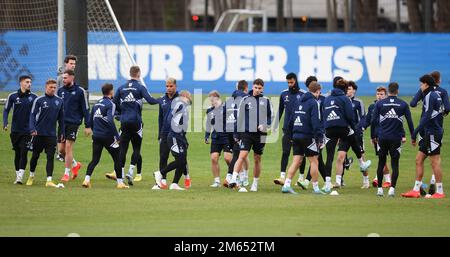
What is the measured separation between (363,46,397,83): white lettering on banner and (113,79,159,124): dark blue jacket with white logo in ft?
57.9

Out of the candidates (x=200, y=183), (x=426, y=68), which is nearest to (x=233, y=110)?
(x=200, y=183)

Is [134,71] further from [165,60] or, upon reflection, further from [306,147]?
[165,60]

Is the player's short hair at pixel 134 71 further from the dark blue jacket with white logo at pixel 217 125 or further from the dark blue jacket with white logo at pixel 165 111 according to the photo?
the dark blue jacket with white logo at pixel 217 125

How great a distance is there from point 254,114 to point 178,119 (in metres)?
1.43

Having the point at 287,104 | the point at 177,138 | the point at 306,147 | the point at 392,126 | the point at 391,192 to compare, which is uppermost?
the point at 287,104

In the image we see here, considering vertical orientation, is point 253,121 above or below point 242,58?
below

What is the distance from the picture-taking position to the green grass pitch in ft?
45.5

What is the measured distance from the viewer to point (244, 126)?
19.3 meters

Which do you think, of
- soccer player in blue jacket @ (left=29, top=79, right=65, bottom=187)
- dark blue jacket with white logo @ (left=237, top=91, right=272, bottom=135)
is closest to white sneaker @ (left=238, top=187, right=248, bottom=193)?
dark blue jacket with white logo @ (left=237, top=91, right=272, bottom=135)

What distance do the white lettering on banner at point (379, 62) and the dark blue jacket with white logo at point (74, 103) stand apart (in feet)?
56.9

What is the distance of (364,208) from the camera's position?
16.5 metres

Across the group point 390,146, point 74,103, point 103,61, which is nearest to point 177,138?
point 74,103
